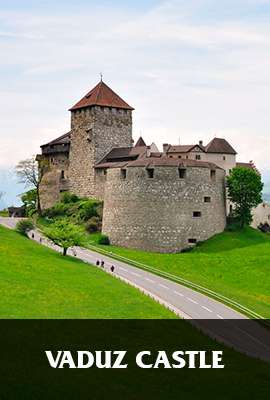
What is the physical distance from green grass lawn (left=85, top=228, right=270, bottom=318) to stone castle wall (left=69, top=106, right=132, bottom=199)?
12577 millimetres

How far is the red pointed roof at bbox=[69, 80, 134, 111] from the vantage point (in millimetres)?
95625

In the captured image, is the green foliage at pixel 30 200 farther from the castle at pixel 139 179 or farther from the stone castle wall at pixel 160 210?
the stone castle wall at pixel 160 210

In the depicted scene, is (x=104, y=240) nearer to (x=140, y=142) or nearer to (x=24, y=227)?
(x=24, y=227)

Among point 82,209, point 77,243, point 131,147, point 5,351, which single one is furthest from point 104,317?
point 131,147

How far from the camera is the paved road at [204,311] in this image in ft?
139

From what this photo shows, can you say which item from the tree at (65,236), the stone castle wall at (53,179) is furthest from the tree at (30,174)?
the tree at (65,236)

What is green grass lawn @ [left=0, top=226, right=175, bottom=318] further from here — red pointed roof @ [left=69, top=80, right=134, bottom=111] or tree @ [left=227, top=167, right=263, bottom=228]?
red pointed roof @ [left=69, top=80, right=134, bottom=111]

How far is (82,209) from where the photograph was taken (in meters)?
90.0

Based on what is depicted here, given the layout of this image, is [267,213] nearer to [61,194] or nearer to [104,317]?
[61,194]

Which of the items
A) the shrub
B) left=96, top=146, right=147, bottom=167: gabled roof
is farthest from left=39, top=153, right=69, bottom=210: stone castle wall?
the shrub

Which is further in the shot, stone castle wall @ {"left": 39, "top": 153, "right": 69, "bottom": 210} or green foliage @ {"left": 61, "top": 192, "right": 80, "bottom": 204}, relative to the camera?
stone castle wall @ {"left": 39, "top": 153, "right": 69, "bottom": 210}

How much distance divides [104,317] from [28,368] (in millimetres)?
13479

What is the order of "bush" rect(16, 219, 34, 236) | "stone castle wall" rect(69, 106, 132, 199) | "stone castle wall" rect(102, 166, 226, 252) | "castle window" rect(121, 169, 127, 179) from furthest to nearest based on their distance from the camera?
"stone castle wall" rect(69, 106, 132, 199)
"castle window" rect(121, 169, 127, 179)
"stone castle wall" rect(102, 166, 226, 252)
"bush" rect(16, 219, 34, 236)

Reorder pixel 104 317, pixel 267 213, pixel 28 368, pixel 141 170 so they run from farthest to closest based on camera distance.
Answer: pixel 267 213 < pixel 141 170 < pixel 104 317 < pixel 28 368
